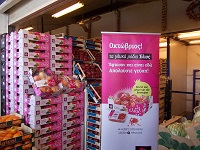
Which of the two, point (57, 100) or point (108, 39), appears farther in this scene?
point (57, 100)

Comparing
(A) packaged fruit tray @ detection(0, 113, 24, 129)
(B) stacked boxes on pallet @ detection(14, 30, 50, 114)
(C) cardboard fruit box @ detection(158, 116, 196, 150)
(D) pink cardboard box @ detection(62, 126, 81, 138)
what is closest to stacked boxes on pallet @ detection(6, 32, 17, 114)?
(B) stacked boxes on pallet @ detection(14, 30, 50, 114)

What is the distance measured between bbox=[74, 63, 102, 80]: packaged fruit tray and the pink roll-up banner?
1.67 metres

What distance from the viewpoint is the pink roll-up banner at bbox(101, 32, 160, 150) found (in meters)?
2.23

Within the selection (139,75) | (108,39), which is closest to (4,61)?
(108,39)

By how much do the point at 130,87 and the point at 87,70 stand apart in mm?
1889

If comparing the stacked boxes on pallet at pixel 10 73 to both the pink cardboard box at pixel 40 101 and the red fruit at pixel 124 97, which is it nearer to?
the pink cardboard box at pixel 40 101

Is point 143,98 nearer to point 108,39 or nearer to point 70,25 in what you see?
point 108,39

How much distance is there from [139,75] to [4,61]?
278cm

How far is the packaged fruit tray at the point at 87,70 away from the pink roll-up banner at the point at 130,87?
1.67 metres

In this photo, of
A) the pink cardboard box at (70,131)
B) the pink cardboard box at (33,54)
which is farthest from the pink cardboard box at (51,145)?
the pink cardboard box at (33,54)

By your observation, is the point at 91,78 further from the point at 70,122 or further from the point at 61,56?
the point at 70,122

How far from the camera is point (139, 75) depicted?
2252mm

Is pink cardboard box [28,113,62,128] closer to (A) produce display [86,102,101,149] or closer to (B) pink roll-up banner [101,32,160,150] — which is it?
(A) produce display [86,102,101,149]

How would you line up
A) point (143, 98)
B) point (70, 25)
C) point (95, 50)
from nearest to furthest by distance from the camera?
point (143, 98)
point (95, 50)
point (70, 25)
